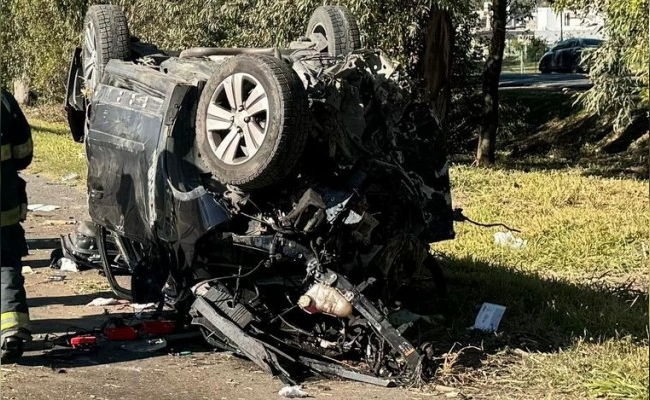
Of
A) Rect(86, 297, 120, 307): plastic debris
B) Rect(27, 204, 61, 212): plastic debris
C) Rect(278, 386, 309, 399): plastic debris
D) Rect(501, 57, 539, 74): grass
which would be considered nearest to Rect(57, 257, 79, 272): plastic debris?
Rect(86, 297, 120, 307): plastic debris

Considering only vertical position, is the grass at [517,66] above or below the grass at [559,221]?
below

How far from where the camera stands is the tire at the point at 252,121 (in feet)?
19.7

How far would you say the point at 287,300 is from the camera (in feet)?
21.6

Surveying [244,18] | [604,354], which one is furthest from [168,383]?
[244,18]

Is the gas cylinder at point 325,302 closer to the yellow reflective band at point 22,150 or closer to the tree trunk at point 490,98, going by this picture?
the yellow reflective band at point 22,150

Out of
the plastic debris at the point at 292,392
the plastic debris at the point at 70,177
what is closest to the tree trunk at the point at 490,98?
the plastic debris at the point at 70,177

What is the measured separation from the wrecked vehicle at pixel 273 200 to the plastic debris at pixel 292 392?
0.16m

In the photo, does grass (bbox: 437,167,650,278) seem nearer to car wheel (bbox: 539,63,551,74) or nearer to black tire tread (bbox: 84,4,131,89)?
black tire tread (bbox: 84,4,131,89)

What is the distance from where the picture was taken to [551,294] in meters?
8.21

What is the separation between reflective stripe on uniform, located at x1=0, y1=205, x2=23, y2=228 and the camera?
21.1 ft

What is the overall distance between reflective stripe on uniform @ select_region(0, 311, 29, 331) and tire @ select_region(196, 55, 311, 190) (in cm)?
146

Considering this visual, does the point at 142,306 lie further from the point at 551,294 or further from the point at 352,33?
the point at 551,294

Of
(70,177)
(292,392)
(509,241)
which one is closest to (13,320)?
(292,392)

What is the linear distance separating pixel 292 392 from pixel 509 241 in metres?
5.08
